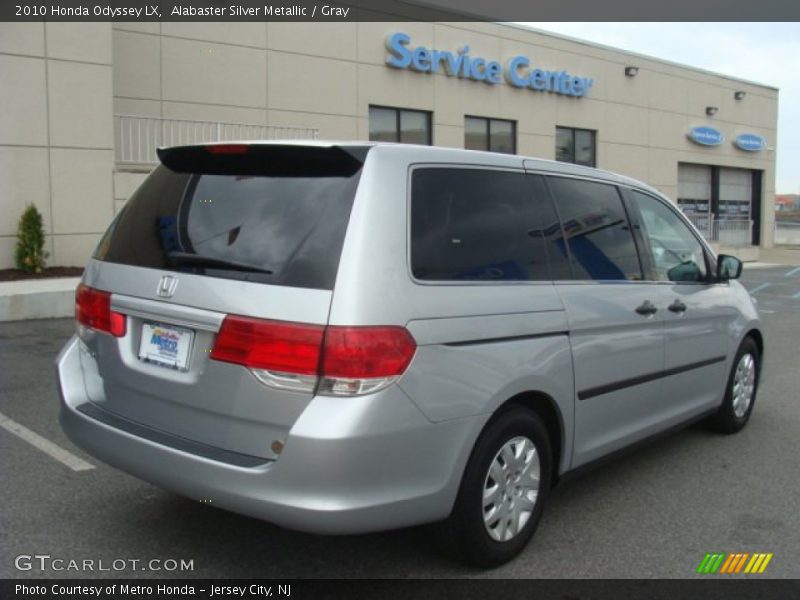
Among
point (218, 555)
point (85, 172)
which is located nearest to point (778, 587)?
point (218, 555)

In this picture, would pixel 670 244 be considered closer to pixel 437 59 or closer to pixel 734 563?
pixel 734 563

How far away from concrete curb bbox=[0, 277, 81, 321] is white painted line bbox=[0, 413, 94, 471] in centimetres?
477

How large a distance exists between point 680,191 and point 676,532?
25546 mm

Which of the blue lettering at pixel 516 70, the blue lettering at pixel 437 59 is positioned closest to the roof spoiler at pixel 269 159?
the blue lettering at pixel 437 59

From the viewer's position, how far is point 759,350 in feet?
19.8

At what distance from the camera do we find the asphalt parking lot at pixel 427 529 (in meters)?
3.50

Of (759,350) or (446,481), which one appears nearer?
(446,481)

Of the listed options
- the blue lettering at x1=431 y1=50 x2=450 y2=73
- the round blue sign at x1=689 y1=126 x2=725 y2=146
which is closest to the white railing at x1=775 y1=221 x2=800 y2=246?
the round blue sign at x1=689 y1=126 x2=725 y2=146

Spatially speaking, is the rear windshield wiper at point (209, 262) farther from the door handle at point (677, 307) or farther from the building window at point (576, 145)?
the building window at point (576, 145)

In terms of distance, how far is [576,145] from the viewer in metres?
23.5

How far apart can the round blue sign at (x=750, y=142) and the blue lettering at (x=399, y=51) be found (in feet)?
53.5

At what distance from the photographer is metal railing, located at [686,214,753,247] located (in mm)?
27686

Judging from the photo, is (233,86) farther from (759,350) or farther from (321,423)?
(321,423)

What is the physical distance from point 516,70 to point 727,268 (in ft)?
55.2
